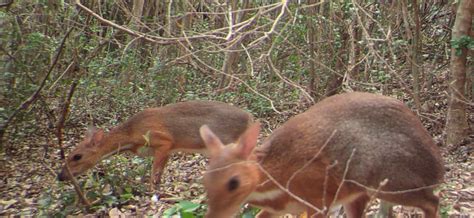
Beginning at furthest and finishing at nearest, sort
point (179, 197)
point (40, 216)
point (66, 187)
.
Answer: point (66, 187) < point (179, 197) < point (40, 216)

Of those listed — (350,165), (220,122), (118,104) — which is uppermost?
(350,165)

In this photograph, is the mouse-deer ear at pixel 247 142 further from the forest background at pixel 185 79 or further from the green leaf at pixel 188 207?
the forest background at pixel 185 79

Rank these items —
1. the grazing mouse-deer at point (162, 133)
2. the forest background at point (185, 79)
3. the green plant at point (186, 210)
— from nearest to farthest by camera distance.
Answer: the green plant at point (186, 210)
the forest background at point (185, 79)
the grazing mouse-deer at point (162, 133)

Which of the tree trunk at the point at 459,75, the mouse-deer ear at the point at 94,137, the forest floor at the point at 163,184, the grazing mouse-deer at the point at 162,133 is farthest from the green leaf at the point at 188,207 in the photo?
the tree trunk at the point at 459,75

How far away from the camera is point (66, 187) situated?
8258mm

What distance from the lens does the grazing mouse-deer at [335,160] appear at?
415cm

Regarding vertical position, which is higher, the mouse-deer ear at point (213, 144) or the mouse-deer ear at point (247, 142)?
the mouse-deer ear at point (247, 142)

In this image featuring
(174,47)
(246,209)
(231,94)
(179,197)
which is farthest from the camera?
(174,47)

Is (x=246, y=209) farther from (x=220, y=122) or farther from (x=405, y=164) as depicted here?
(x=220, y=122)

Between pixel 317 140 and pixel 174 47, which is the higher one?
pixel 317 140

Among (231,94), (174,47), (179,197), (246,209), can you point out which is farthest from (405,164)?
(174,47)

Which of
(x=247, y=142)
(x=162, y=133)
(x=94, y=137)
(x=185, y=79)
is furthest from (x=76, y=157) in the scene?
(x=247, y=142)

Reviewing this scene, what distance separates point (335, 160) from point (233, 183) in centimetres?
71

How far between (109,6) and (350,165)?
10.1m
